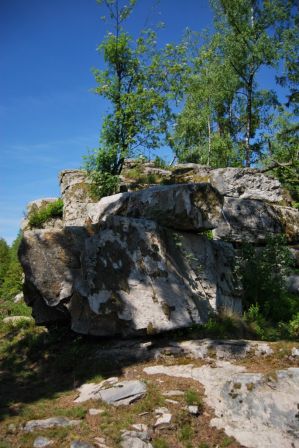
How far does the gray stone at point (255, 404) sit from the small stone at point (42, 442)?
8.38ft

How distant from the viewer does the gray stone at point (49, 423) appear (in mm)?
6410

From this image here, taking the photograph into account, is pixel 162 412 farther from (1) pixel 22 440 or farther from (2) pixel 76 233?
(2) pixel 76 233

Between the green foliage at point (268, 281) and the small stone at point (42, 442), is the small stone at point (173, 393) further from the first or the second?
the green foliage at point (268, 281)

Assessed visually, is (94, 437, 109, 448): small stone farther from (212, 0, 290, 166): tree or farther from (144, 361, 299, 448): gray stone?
(212, 0, 290, 166): tree

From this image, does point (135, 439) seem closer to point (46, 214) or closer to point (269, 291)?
point (269, 291)

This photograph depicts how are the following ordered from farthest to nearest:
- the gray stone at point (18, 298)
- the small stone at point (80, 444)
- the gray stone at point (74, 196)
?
the gray stone at point (74, 196) < the gray stone at point (18, 298) < the small stone at point (80, 444)

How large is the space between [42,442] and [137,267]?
476 cm

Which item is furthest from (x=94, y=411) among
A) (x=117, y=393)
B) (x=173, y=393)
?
(x=173, y=393)

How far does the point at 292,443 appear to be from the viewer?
5.94 meters

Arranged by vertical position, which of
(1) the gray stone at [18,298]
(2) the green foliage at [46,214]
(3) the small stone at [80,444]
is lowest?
(3) the small stone at [80,444]

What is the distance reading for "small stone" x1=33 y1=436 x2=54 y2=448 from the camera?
5903mm

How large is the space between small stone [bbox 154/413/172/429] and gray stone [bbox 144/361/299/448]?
0.74m

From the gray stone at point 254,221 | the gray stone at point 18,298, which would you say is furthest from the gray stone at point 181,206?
the gray stone at point 18,298

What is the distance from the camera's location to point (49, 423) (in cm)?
648
